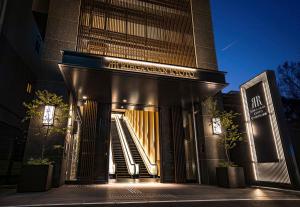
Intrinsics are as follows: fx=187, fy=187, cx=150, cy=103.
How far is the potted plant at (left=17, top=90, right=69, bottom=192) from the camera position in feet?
16.3

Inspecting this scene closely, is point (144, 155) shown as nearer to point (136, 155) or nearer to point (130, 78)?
point (136, 155)

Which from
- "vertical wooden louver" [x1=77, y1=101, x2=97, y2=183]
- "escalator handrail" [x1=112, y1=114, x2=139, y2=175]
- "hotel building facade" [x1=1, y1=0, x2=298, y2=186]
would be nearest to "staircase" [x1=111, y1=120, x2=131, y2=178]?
"escalator handrail" [x1=112, y1=114, x2=139, y2=175]

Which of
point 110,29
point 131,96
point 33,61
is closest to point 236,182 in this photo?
point 131,96

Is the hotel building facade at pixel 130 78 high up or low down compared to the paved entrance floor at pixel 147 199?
up

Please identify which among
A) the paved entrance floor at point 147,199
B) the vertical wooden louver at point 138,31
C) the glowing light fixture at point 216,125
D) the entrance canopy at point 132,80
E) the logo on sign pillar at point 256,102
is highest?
the vertical wooden louver at point 138,31

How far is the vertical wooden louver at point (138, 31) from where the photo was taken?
801cm

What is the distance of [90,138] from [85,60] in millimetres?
3674

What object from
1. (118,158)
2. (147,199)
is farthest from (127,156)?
(147,199)

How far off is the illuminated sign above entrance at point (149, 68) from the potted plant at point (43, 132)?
6.67 feet

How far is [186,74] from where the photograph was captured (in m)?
6.62

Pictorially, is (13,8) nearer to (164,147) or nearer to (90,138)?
(90,138)

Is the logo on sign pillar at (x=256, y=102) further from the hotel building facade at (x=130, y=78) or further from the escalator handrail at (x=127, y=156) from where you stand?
the escalator handrail at (x=127, y=156)

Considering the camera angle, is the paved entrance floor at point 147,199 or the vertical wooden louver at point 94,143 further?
the vertical wooden louver at point 94,143

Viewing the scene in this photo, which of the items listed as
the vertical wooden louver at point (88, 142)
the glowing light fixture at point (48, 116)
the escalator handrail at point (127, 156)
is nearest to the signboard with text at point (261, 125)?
the escalator handrail at point (127, 156)
